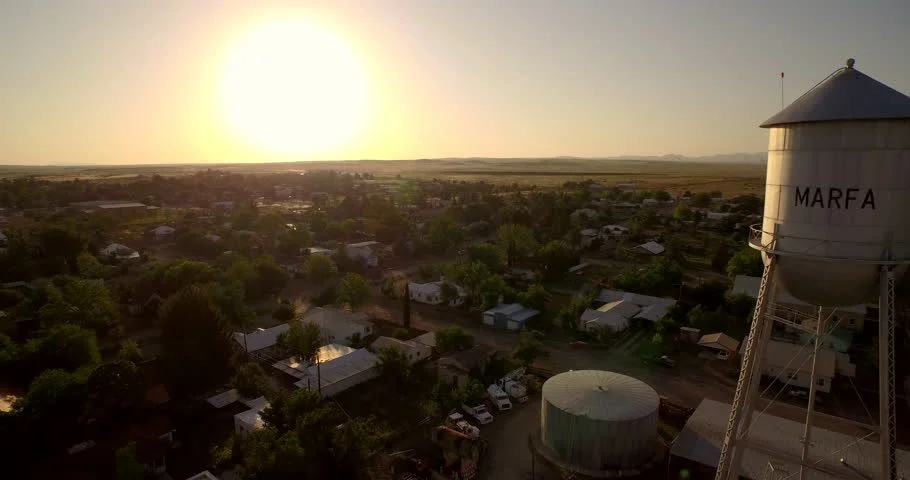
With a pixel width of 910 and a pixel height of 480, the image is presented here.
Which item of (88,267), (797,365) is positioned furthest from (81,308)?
(797,365)

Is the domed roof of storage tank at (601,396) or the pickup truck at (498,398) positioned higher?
the domed roof of storage tank at (601,396)

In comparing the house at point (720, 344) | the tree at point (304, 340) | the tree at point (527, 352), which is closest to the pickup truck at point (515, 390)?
the tree at point (527, 352)

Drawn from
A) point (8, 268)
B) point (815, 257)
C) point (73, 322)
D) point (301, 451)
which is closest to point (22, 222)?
point (8, 268)

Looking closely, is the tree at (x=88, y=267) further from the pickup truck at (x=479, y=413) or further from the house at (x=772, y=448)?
the house at (x=772, y=448)

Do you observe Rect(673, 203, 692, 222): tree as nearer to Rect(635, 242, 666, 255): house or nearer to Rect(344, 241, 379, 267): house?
Rect(635, 242, 666, 255): house

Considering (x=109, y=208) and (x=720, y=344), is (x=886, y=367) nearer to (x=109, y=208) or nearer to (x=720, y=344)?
(x=720, y=344)

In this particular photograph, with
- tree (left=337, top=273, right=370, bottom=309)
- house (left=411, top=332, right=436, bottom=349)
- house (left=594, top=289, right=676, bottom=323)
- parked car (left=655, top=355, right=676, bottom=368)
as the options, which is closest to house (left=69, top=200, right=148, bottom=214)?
tree (left=337, top=273, right=370, bottom=309)
